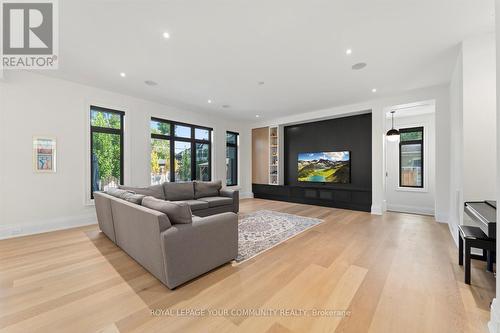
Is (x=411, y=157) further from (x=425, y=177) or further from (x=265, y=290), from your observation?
(x=265, y=290)

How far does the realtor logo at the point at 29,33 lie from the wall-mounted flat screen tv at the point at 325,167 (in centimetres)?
658

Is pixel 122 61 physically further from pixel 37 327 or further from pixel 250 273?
pixel 250 273

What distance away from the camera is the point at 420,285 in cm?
216

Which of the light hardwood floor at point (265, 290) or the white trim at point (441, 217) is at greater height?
the white trim at point (441, 217)

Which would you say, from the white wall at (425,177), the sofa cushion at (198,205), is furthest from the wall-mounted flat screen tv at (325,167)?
Result: the sofa cushion at (198,205)

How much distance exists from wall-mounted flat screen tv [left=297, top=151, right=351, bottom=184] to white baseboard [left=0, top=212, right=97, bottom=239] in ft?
20.2

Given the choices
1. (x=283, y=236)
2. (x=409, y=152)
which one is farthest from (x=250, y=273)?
(x=409, y=152)

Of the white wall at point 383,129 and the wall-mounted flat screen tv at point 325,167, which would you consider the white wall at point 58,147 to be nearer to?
the wall-mounted flat screen tv at point 325,167

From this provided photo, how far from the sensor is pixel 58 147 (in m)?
4.23

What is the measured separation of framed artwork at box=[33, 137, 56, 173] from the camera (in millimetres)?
3980

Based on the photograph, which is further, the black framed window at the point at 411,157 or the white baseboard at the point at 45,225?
the black framed window at the point at 411,157

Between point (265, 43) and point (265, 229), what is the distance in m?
3.20

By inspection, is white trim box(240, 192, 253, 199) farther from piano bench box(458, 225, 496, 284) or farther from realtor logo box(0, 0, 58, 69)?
piano bench box(458, 225, 496, 284)

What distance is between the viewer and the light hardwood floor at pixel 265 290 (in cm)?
164
